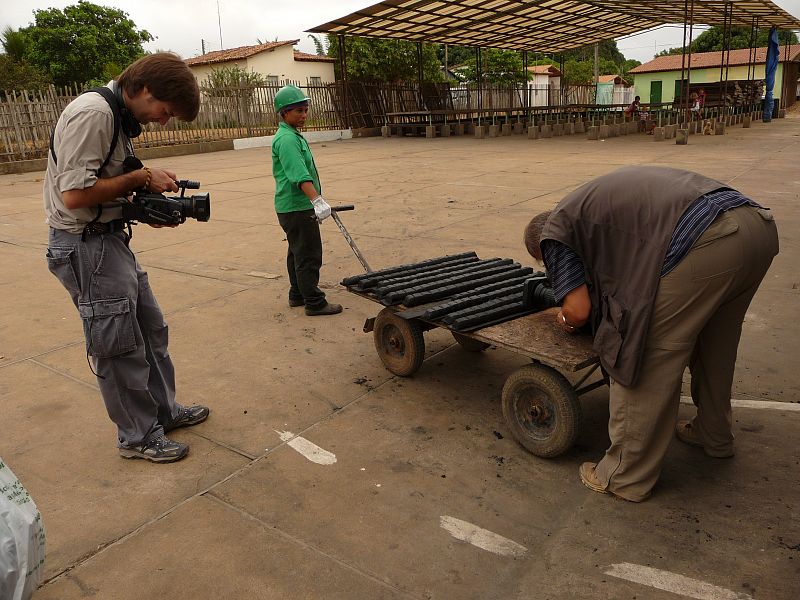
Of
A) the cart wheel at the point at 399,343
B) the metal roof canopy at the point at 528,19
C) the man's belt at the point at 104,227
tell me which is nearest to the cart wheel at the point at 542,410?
the cart wheel at the point at 399,343

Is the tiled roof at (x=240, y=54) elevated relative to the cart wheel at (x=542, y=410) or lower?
elevated

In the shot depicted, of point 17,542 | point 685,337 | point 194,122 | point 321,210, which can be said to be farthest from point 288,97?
point 194,122

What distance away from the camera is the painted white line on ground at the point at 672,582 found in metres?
2.06

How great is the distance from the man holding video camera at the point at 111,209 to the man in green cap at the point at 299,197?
170 cm

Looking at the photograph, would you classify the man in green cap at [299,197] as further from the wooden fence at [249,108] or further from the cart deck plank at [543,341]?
the wooden fence at [249,108]

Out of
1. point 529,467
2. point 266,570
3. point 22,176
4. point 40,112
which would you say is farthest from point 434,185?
point 40,112

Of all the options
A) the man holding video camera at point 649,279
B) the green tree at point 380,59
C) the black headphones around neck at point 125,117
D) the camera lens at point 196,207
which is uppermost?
the green tree at point 380,59

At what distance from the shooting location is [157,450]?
2.97 meters

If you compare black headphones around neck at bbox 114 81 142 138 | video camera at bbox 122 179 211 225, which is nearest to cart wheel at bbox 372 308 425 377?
video camera at bbox 122 179 211 225

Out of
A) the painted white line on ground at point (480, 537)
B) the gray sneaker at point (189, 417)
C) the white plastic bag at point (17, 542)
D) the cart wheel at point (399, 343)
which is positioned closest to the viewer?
the white plastic bag at point (17, 542)

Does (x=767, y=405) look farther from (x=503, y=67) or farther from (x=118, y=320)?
(x=503, y=67)

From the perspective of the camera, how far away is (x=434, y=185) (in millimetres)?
10656

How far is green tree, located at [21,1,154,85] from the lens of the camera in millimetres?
36594

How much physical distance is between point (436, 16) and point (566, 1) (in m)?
4.02
